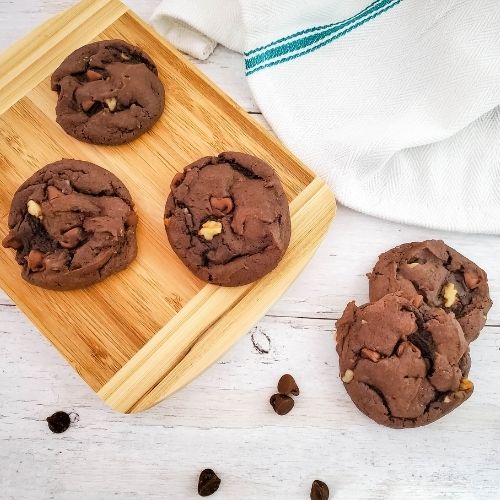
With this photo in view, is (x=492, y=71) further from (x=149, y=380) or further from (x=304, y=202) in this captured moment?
(x=149, y=380)

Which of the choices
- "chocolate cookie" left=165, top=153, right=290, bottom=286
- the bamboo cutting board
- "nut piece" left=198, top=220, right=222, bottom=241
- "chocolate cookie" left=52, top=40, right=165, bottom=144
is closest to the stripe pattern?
the bamboo cutting board

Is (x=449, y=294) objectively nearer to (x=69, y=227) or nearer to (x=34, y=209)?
(x=69, y=227)

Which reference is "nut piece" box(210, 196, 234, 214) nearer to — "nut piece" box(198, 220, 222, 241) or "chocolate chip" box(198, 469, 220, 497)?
"nut piece" box(198, 220, 222, 241)

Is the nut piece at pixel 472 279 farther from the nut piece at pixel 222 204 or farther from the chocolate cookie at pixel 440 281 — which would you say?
the nut piece at pixel 222 204

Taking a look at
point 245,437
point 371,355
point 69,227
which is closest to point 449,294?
point 371,355

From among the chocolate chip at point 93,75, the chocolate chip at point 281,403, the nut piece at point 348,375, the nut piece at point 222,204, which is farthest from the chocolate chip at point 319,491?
the chocolate chip at point 93,75

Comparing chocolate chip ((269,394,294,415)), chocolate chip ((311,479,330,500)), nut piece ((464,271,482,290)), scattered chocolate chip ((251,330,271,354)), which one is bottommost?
chocolate chip ((311,479,330,500))
